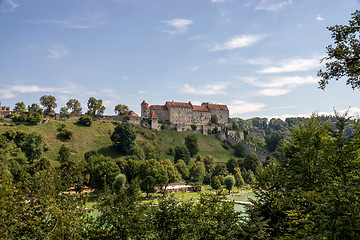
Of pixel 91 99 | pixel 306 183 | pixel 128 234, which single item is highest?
pixel 91 99

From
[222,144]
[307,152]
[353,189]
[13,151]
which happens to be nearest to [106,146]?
[13,151]

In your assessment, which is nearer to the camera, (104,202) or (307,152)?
(307,152)

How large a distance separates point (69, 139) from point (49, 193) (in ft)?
250

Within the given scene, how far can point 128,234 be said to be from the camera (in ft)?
47.3

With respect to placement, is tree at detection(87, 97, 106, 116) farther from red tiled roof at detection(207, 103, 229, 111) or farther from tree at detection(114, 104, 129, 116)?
red tiled roof at detection(207, 103, 229, 111)

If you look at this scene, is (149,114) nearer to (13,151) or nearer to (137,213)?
(13,151)

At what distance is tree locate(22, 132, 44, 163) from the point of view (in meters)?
64.6

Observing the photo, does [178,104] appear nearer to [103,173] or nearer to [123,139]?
[123,139]

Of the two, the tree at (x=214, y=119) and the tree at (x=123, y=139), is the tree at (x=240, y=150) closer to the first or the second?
the tree at (x=214, y=119)

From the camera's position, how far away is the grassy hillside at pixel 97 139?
77750mm

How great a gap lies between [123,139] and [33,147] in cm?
2673

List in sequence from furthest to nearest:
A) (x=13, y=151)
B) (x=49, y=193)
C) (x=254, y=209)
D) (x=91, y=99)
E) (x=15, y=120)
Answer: (x=91, y=99) → (x=15, y=120) → (x=13, y=151) → (x=254, y=209) → (x=49, y=193)

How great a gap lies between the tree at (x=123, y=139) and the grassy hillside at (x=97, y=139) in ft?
7.93

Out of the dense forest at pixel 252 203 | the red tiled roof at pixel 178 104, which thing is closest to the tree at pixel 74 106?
the red tiled roof at pixel 178 104
